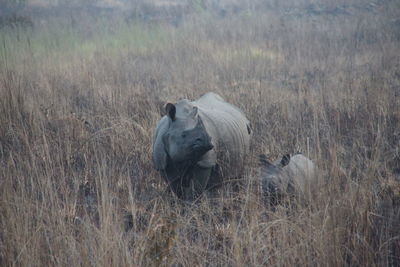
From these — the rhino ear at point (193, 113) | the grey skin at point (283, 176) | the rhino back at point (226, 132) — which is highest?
the rhino ear at point (193, 113)

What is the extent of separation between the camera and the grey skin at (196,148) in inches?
121

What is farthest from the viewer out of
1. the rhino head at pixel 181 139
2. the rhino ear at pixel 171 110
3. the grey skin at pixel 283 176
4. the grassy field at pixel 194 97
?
the grey skin at pixel 283 176

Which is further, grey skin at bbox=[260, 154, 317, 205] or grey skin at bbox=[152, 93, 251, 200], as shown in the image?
grey skin at bbox=[260, 154, 317, 205]

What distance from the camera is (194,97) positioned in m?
6.48

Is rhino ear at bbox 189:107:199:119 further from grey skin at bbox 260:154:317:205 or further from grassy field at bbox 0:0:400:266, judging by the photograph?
grey skin at bbox 260:154:317:205

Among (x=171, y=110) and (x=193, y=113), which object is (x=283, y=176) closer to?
(x=193, y=113)

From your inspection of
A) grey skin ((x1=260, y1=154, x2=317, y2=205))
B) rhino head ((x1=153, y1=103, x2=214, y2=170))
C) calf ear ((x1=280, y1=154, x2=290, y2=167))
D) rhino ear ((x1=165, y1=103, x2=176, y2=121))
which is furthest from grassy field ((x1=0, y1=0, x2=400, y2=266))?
rhino ear ((x1=165, y1=103, x2=176, y2=121))

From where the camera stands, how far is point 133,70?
28.6ft

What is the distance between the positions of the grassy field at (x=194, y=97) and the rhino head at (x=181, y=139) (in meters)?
0.38

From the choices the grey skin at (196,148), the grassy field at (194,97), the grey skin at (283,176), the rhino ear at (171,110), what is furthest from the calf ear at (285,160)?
the rhino ear at (171,110)

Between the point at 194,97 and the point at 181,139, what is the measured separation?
136 inches

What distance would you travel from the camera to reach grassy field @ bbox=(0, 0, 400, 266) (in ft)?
8.18

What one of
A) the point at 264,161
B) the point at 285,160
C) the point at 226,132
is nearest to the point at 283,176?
the point at 285,160

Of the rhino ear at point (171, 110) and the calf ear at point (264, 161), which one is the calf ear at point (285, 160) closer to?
the calf ear at point (264, 161)
